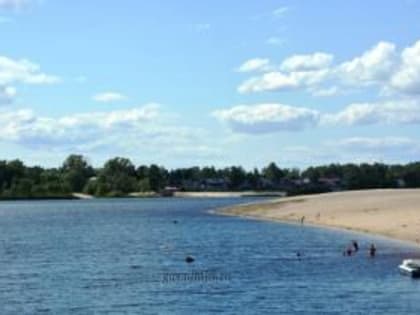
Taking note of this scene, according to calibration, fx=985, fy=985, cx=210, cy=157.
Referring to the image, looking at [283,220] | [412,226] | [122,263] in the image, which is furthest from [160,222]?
[122,263]

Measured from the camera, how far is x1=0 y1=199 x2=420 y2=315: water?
54.3 meters

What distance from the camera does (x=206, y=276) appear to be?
2751 inches

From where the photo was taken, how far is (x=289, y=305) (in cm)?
5397

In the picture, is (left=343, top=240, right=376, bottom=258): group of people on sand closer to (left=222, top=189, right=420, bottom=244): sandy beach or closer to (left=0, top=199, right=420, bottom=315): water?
(left=0, top=199, right=420, bottom=315): water

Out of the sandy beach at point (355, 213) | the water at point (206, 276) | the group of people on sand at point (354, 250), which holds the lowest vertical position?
the water at point (206, 276)

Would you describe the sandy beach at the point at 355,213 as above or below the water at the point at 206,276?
above

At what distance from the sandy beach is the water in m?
4.24

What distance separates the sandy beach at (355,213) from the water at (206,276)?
4.24 m

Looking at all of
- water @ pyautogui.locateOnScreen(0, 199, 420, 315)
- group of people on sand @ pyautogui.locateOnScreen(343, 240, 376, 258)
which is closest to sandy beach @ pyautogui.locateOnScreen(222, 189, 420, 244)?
water @ pyautogui.locateOnScreen(0, 199, 420, 315)

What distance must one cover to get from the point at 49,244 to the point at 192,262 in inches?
1248

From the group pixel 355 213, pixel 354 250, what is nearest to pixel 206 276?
pixel 354 250

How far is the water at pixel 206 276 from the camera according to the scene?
178 ft

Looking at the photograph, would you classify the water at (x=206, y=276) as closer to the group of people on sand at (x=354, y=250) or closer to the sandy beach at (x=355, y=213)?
the group of people on sand at (x=354, y=250)

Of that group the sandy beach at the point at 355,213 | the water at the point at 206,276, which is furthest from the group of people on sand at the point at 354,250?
the sandy beach at the point at 355,213
